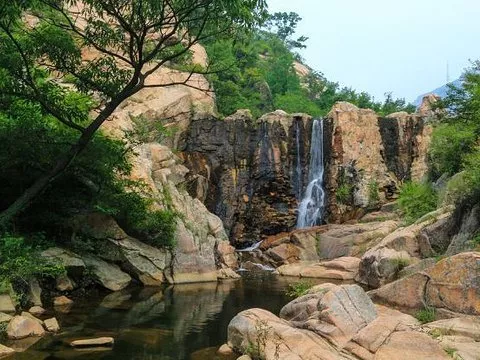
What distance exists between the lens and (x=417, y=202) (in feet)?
80.2

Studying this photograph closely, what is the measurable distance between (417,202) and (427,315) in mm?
14751

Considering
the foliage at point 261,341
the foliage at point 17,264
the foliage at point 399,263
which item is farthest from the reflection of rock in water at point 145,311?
the foliage at point 399,263

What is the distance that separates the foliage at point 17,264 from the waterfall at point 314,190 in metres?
20.4

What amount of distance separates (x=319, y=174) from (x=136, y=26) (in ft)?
75.8

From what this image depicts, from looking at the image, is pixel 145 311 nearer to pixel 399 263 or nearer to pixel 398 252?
pixel 399 263

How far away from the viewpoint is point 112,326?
11531mm

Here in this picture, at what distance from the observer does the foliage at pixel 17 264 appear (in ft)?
38.9

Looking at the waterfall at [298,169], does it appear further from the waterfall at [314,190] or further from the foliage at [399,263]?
the foliage at [399,263]

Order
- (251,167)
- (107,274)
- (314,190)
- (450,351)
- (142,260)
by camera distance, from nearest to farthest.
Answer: (450,351) → (107,274) → (142,260) → (314,190) → (251,167)

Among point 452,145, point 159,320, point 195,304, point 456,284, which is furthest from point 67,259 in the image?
point 452,145

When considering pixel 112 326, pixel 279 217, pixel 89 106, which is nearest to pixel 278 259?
pixel 279 217

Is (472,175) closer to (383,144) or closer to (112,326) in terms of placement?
(112,326)

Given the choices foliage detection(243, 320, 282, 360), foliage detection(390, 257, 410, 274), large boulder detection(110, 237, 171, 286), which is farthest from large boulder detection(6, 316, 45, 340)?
foliage detection(390, 257, 410, 274)

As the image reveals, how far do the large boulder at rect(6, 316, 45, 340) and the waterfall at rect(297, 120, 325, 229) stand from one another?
22537 millimetres
